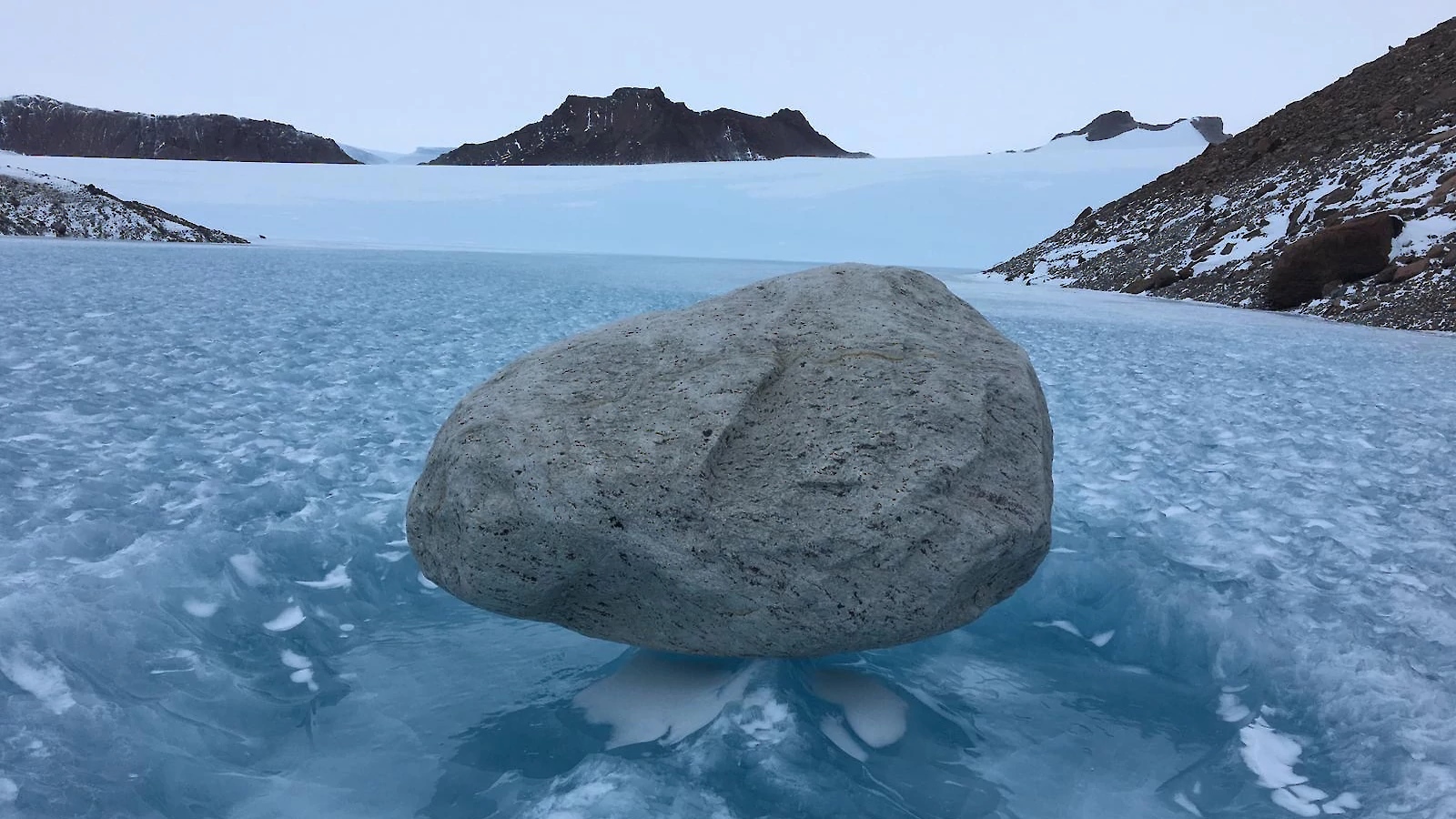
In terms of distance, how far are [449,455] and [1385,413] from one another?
6.27m

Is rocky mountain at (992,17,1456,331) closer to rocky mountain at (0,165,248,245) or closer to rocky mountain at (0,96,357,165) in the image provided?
rocky mountain at (0,165,248,245)

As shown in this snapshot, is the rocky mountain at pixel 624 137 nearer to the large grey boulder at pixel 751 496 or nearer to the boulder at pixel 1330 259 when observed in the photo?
the boulder at pixel 1330 259

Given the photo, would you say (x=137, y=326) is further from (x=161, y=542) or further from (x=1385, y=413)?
(x=1385, y=413)

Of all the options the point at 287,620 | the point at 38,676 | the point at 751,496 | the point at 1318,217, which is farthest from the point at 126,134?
the point at 751,496

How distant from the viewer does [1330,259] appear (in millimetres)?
13336

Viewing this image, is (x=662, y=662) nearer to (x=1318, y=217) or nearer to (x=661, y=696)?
(x=661, y=696)

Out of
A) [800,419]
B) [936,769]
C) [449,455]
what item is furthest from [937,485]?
[449,455]

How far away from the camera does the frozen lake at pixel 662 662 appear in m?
2.36

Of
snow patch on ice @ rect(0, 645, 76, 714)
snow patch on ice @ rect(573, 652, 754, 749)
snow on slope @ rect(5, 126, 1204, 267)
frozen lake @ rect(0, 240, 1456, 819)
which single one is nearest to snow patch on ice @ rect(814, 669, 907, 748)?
frozen lake @ rect(0, 240, 1456, 819)

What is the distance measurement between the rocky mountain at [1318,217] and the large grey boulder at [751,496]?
38.6 feet

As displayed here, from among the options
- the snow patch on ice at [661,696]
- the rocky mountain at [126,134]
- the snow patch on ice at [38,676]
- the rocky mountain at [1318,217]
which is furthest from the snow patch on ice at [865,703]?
the rocky mountain at [126,134]

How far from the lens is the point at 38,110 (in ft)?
417

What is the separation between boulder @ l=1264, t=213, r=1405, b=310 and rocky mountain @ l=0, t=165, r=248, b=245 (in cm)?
2556

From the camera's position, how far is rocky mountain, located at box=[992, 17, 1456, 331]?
12.7m
